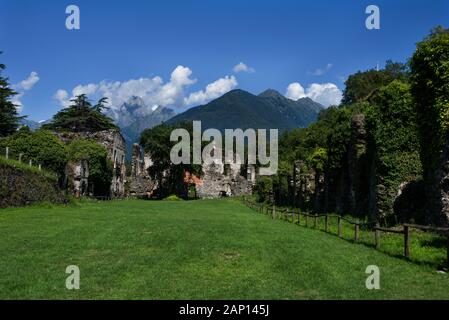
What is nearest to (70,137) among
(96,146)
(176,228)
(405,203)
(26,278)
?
(96,146)

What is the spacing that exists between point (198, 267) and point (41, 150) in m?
45.5

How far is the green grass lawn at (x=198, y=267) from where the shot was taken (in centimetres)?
1031

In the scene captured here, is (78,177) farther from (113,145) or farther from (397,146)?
(397,146)

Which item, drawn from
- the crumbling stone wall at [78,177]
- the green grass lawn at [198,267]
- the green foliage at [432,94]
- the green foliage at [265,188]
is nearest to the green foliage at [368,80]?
the green foliage at [265,188]

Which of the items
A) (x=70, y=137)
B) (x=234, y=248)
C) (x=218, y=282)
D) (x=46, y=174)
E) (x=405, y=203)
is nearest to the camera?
(x=218, y=282)

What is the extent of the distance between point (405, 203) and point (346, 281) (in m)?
13.2

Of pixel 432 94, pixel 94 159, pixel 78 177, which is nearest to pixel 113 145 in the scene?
pixel 94 159

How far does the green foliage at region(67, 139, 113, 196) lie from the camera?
64762 mm

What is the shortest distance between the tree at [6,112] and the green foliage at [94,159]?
12.7m

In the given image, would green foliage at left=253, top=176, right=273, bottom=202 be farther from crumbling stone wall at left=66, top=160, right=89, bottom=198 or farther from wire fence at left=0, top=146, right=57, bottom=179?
wire fence at left=0, top=146, right=57, bottom=179

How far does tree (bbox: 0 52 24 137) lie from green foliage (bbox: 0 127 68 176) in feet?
62.2

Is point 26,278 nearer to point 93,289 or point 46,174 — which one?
point 93,289

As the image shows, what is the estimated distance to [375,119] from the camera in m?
25.8

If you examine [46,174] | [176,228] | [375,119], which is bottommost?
[176,228]
